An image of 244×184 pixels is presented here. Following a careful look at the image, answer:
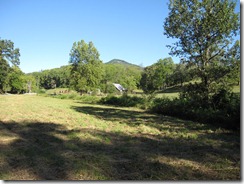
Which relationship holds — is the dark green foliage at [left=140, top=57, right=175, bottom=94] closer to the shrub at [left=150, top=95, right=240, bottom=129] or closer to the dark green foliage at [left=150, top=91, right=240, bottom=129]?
the shrub at [left=150, top=95, right=240, bottom=129]

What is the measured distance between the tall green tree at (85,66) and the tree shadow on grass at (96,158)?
27.8 metres

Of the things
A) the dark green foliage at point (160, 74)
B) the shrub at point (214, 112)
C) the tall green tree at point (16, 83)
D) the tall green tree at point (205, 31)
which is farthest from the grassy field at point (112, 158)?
the tall green tree at point (16, 83)

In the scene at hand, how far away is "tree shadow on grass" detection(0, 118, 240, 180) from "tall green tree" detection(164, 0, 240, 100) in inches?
204

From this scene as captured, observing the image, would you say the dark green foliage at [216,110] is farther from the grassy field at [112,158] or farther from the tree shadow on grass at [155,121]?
the grassy field at [112,158]

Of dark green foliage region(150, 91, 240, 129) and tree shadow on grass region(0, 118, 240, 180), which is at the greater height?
dark green foliage region(150, 91, 240, 129)

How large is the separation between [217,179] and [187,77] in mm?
8054

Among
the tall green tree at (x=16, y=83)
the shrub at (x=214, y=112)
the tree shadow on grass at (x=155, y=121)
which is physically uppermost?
the tall green tree at (x=16, y=83)

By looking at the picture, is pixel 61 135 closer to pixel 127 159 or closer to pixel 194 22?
pixel 127 159

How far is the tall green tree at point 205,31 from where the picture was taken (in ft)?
31.1

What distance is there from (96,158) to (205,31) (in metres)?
8.35

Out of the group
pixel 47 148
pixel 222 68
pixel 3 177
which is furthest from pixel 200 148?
pixel 222 68

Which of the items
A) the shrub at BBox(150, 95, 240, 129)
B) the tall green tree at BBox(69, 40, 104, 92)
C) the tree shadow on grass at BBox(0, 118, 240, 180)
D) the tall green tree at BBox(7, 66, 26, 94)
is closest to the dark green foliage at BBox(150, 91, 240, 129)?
the shrub at BBox(150, 95, 240, 129)

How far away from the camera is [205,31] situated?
9.79m

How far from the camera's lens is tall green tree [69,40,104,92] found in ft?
112
